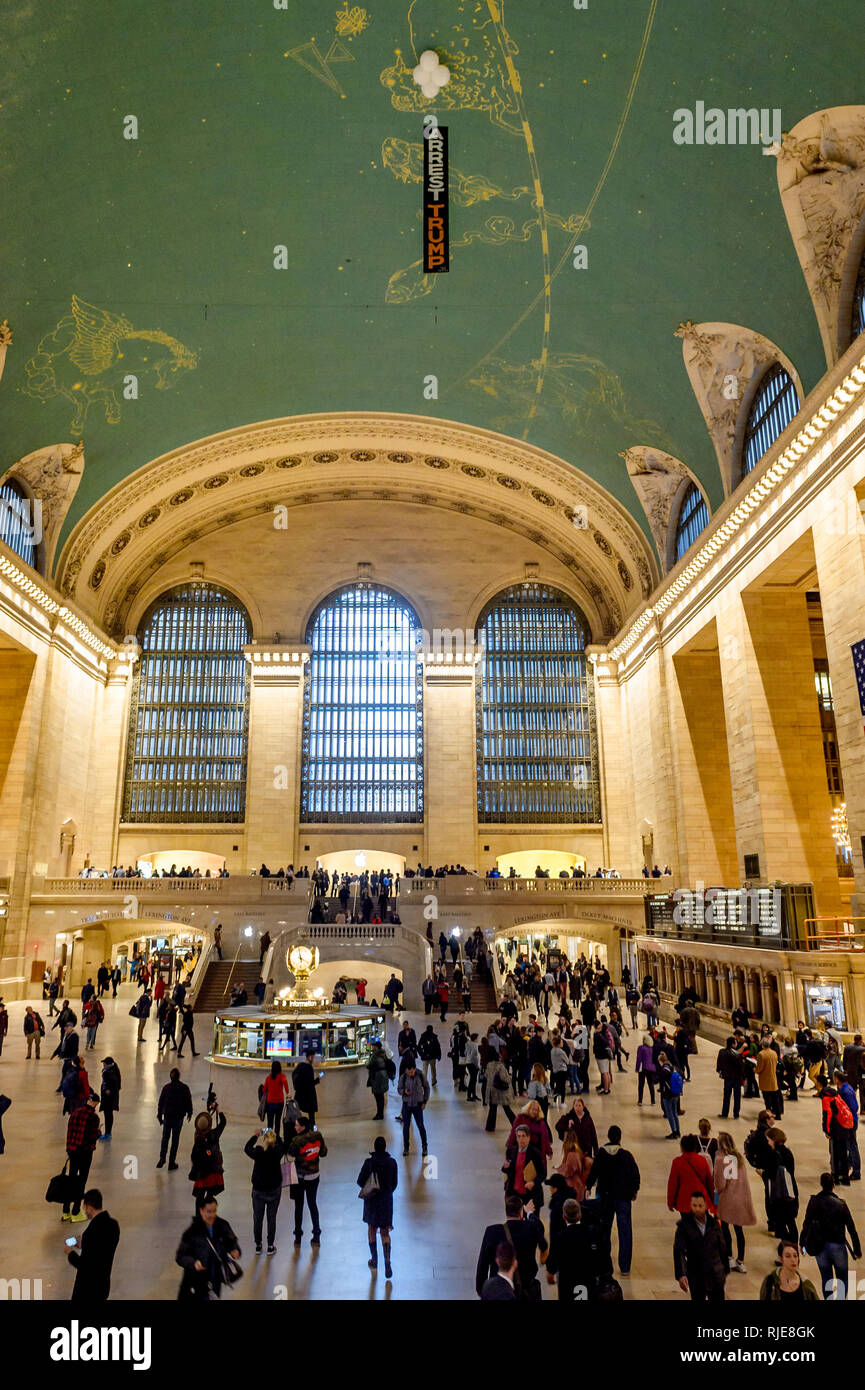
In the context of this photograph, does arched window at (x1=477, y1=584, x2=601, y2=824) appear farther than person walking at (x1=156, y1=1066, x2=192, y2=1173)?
Yes

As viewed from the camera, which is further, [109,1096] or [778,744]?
[778,744]

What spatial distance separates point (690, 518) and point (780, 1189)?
20.8 metres

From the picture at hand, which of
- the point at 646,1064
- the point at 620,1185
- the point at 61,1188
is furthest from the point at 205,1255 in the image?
the point at 646,1064

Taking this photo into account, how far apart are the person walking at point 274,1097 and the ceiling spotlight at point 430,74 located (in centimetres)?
1596

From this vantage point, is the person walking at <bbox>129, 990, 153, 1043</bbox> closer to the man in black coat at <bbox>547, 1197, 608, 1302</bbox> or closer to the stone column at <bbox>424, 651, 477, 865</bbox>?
the man in black coat at <bbox>547, 1197, 608, 1302</bbox>

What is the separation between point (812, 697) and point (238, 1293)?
16.9 metres

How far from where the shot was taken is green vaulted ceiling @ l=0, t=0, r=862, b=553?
1470 centimetres

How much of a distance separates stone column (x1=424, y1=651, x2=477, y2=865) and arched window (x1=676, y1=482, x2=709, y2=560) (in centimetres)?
872

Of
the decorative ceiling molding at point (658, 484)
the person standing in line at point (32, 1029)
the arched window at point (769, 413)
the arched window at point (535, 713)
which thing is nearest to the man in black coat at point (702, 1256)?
the person standing in line at point (32, 1029)

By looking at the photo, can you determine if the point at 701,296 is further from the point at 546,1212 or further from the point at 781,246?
the point at 546,1212

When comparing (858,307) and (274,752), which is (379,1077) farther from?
(274,752)

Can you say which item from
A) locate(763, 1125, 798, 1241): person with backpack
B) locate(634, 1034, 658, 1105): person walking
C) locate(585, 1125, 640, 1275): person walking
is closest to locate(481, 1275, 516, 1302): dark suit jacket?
locate(585, 1125, 640, 1275): person walking

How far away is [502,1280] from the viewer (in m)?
4.18

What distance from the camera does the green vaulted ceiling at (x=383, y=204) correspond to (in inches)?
579
